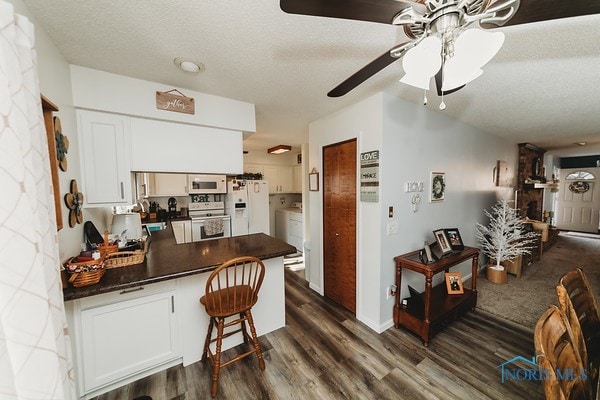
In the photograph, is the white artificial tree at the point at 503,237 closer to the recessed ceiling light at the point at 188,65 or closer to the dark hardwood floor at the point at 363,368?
the dark hardwood floor at the point at 363,368

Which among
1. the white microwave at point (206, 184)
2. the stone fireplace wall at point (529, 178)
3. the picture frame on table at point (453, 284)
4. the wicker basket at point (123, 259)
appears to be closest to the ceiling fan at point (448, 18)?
the wicker basket at point (123, 259)

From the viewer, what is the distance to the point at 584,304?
1.37m

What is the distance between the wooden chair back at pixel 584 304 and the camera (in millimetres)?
1334

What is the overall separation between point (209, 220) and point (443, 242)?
3619 millimetres

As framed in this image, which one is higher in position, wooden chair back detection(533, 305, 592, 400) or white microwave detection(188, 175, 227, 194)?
white microwave detection(188, 175, 227, 194)

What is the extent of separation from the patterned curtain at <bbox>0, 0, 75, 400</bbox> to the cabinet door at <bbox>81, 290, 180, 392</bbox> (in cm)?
88

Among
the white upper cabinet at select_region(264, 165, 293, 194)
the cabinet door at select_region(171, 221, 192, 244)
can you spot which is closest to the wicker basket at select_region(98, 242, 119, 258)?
the cabinet door at select_region(171, 221, 192, 244)

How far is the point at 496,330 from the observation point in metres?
2.28

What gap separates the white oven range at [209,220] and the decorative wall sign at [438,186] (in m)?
3.47

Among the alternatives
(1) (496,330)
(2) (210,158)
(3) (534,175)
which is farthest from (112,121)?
(3) (534,175)

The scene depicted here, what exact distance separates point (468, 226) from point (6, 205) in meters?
4.52

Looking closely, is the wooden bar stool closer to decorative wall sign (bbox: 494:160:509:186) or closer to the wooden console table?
the wooden console table

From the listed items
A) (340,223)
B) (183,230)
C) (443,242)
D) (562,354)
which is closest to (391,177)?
(340,223)

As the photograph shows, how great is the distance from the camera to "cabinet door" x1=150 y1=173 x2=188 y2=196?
394 centimetres
